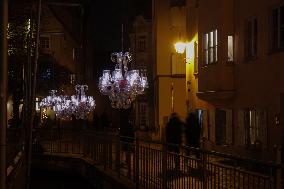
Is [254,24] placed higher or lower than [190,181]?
higher

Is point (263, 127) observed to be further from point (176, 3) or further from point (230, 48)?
point (176, 3)

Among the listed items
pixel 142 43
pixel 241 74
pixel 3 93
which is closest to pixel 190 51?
pixel 241 74

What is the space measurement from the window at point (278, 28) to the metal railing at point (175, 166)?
5.53 metres

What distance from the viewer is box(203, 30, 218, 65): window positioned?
22.6 meters

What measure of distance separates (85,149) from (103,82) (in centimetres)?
286

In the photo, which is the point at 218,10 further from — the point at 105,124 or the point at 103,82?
the point at 105,124

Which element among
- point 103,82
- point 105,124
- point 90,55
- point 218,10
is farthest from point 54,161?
point 90,55

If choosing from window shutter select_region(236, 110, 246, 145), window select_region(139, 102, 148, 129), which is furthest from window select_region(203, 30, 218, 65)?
window select_region(139, 102, 148, 129)

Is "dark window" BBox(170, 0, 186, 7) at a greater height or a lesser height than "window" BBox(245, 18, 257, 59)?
greater

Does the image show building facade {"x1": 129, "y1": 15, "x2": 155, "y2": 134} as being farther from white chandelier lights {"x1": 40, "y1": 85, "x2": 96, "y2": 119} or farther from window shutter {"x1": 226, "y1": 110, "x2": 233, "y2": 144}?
window shutter {"x1": 226, "y1": 110, "x2": 233, "y2": 144}

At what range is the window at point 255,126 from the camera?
18.7 metres

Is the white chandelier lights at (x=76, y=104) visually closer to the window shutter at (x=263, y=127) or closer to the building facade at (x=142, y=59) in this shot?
the building facade at (x=142, y=59)

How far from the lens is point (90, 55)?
7212 centimetres

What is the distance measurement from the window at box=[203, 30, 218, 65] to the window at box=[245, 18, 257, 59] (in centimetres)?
219
